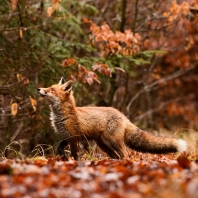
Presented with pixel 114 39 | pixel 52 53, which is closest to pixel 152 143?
pixel 52 53

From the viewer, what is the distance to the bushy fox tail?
776 cm

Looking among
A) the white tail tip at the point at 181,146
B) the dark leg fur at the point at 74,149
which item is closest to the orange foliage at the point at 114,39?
the dark leg fur at the point at 74,149

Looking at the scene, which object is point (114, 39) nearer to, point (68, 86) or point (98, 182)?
point (68, 86)

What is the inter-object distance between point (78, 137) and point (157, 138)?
1.37 metres

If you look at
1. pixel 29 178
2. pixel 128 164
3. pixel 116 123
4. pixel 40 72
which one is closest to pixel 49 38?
pixel 40 72

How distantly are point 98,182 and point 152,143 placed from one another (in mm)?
3625

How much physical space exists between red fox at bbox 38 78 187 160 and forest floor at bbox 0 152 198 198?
267cm

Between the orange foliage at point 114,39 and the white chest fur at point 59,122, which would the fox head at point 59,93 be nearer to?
the white chest fur at point 59,122

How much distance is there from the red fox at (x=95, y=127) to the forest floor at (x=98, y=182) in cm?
267

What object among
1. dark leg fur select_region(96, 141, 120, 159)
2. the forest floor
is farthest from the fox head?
the forest floor

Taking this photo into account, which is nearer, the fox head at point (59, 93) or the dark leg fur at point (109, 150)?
the dark leg fur at point (109, 150)

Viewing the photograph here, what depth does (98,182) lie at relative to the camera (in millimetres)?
4660

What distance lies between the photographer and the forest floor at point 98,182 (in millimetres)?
4184

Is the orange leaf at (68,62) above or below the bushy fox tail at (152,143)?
above
